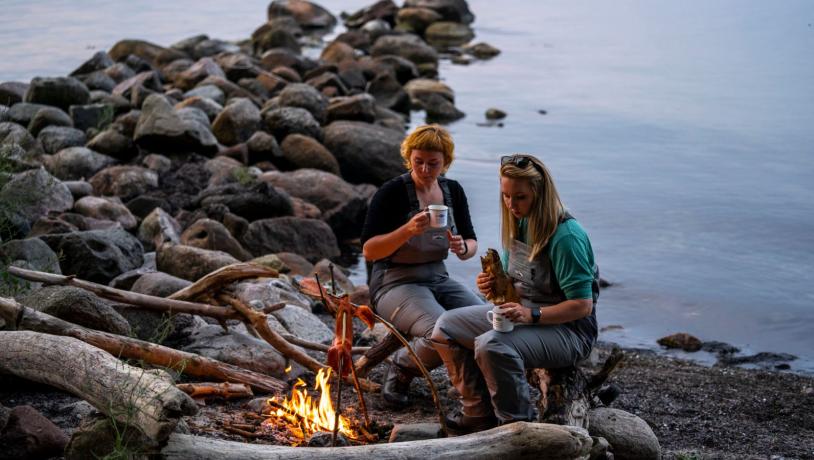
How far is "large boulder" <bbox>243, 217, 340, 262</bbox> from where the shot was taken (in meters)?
13.5

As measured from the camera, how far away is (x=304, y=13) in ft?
115

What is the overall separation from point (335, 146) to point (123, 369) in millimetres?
12011

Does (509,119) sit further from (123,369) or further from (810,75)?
(123,369)

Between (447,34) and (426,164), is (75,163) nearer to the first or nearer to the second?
(426,164)

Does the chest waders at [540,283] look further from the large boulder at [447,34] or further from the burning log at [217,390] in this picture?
the large boulder at [447,34]

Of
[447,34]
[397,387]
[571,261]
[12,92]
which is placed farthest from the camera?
[447,34]

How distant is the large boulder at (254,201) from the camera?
559 inches

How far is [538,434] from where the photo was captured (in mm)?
5637

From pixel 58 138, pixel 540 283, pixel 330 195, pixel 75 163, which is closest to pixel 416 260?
pixel 540 283

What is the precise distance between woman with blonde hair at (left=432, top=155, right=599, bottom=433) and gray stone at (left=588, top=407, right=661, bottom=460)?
564 mm

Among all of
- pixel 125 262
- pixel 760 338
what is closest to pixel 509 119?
pixel 760 338

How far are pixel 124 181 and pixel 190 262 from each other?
4594 millimetres

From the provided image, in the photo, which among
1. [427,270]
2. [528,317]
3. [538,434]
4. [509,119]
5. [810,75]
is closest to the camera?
[538,434]

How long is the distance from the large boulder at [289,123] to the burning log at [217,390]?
419 inches
